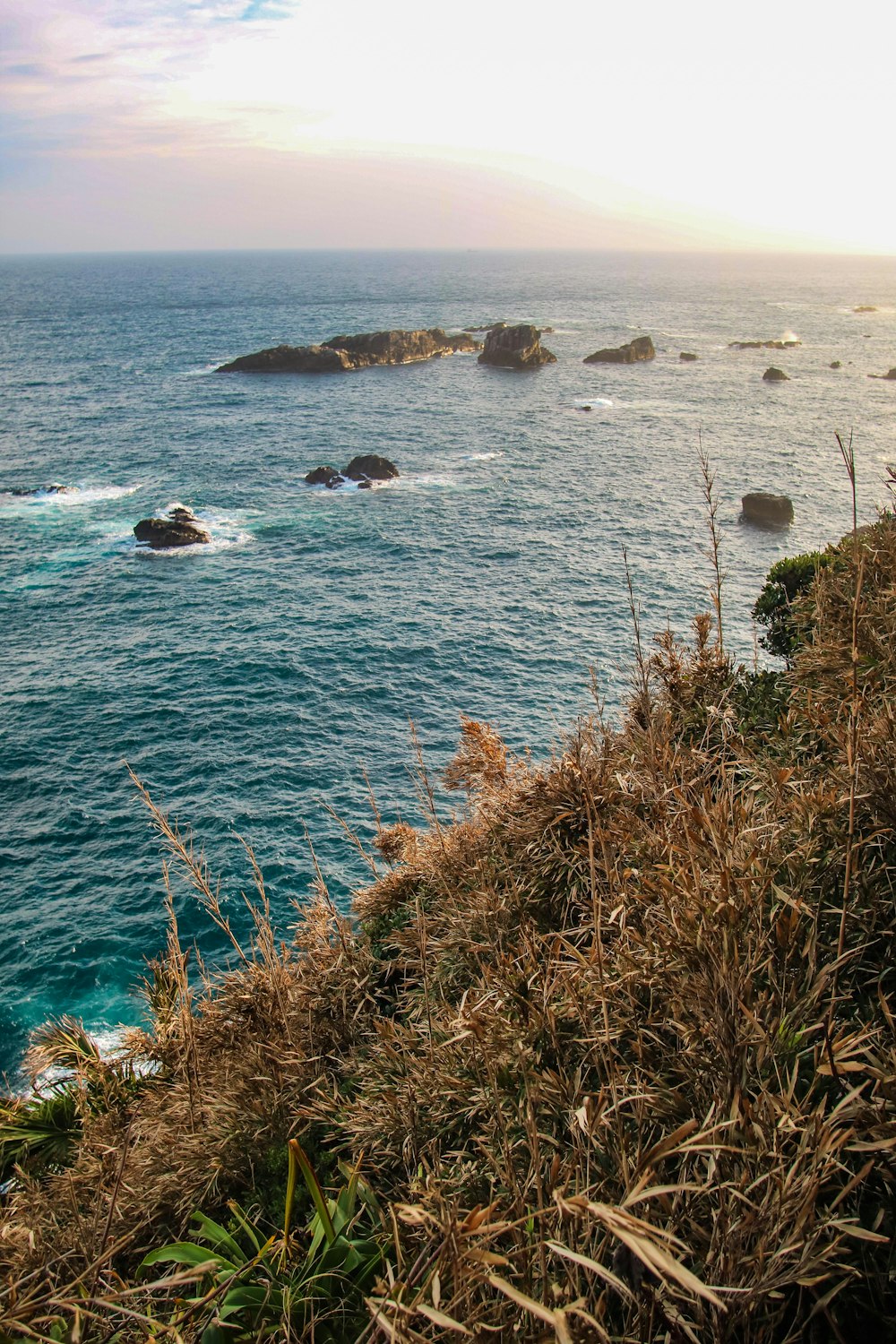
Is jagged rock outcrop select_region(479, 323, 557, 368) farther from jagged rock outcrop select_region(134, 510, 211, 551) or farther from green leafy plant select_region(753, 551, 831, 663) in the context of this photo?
green leafy plant select_region(753, 551, 831, 663)

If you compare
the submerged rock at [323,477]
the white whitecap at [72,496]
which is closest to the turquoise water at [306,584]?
the white whitecap at [72,496]

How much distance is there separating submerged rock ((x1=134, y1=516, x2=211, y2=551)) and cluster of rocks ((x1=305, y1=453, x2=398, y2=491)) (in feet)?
46.4

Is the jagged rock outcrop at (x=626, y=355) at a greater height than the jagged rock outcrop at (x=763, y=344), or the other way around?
the jagged rock outcrop at (x=763, y=344)

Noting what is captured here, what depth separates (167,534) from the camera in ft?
181

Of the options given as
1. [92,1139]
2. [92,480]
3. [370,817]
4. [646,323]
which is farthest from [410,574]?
[646,323]

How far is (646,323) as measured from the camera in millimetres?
145000

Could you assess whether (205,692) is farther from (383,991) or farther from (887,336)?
(887,336)

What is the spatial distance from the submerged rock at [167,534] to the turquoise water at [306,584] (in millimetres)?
1155

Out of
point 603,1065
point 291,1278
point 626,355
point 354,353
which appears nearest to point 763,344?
point 626,355

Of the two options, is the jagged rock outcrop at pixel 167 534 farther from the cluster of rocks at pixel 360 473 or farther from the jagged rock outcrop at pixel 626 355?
the jagged rock outcrop at pixel 626 355

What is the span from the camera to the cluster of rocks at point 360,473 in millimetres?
67000

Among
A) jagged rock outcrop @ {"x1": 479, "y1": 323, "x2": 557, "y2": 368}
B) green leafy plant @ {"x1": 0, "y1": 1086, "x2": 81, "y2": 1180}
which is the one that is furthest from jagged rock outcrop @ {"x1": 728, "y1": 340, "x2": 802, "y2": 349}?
green leafy plant @ {"x1": 0, "y1": 1086, "x2": 81, "y2": 1180}

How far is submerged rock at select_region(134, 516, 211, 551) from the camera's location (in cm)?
5494

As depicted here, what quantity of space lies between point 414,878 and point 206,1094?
15.2 ft
